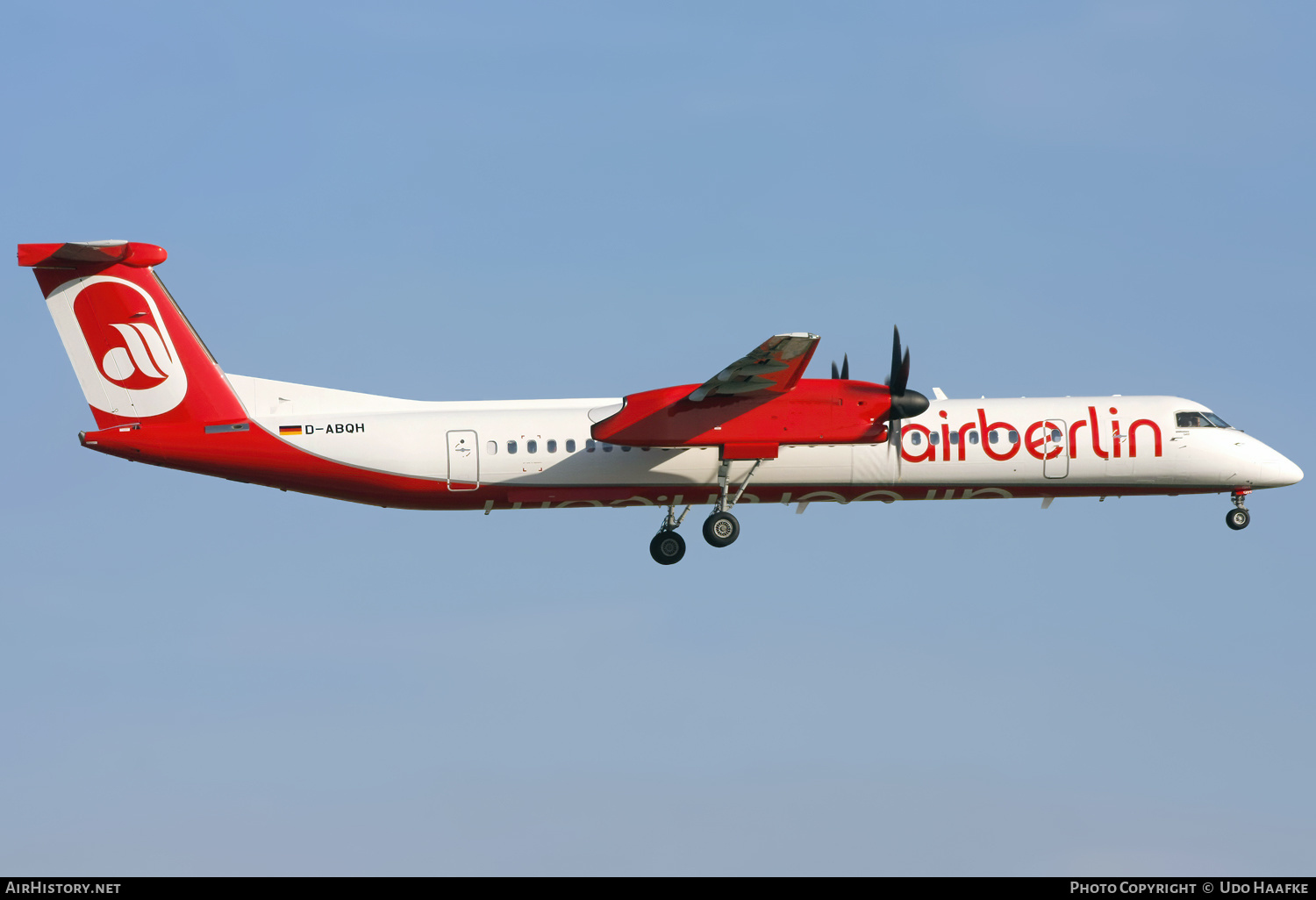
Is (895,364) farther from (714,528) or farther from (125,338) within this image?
(125,338)

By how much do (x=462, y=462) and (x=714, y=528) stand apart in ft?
17.2

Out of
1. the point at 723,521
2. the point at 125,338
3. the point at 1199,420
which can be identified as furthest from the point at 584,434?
the point at 1199,420

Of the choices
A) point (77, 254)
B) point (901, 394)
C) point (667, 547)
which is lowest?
point (667, 547)

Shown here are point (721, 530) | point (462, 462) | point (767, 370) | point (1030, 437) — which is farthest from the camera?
point (1030, 437)

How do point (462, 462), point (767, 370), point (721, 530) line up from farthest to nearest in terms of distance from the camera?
point (721, 530), point (462, 462), point (767, 370)

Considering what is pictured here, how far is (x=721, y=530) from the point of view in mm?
30875

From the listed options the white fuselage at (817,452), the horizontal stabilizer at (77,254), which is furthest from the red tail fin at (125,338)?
the white fuselage at (817,452)

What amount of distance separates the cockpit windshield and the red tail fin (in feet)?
64.3

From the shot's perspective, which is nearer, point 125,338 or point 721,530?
point 125,338

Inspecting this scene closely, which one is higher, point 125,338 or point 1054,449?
point 125,338

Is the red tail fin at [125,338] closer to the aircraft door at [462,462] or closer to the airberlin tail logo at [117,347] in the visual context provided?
the airberlin tail logo at [117,347]

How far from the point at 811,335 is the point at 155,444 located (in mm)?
12793
